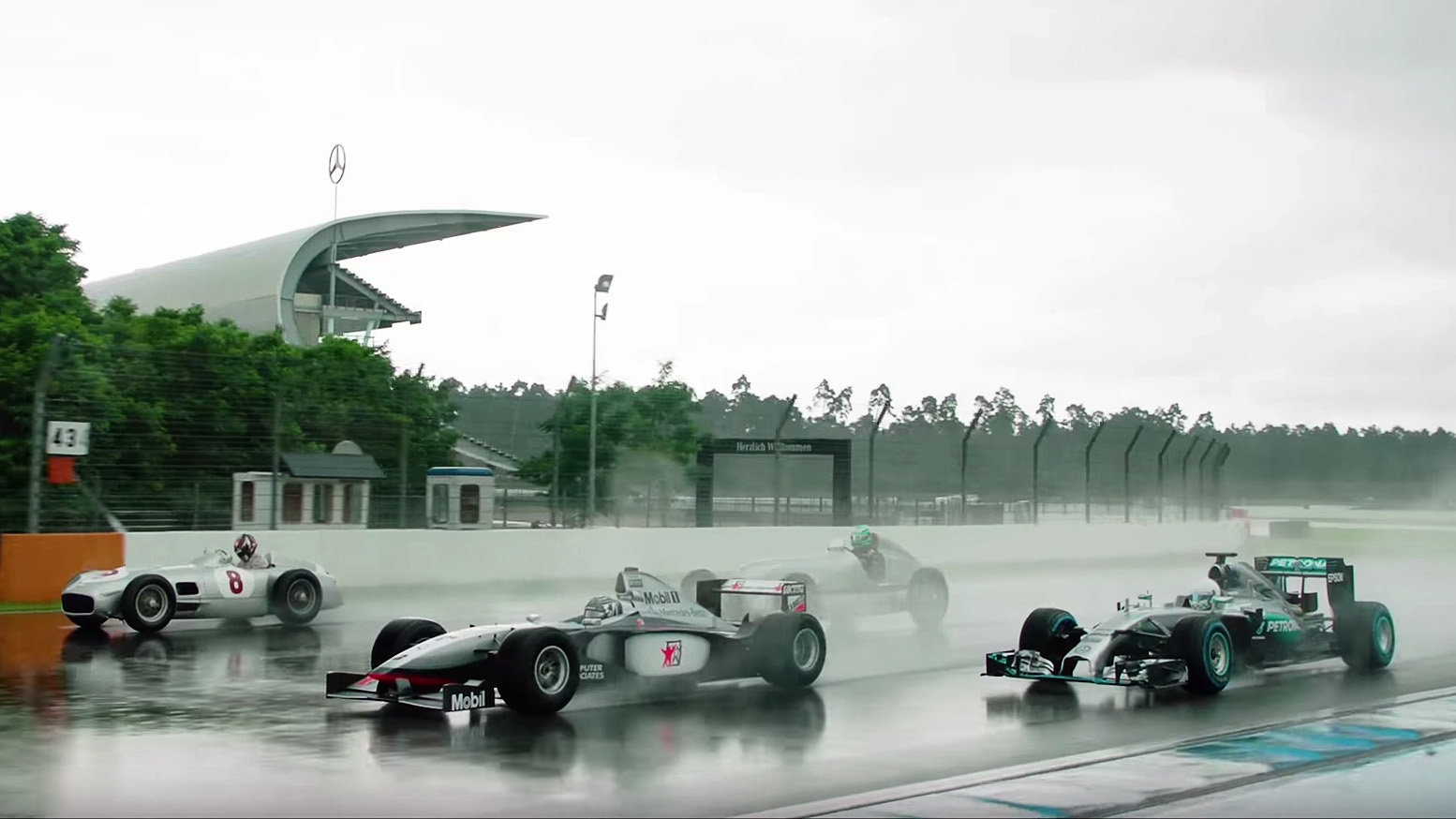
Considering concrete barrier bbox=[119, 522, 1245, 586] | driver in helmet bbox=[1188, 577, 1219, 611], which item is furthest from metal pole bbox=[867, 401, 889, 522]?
driver in helmet bbox=[1188, 577, 1219, 611]

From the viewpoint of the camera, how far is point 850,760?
843cm

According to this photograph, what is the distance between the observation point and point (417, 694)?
987cm

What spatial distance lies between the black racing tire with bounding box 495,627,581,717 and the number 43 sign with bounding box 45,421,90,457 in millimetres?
11525

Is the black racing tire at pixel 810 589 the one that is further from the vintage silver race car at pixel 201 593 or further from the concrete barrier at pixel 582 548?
the concrete barrier at pixel 582 548

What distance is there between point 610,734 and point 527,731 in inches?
21.1

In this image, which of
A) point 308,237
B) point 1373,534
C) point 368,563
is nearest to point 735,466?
point 368,563

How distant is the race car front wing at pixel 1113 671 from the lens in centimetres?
1081

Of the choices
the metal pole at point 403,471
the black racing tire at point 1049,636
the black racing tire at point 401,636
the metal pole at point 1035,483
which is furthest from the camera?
the metal pole at point 1035,483

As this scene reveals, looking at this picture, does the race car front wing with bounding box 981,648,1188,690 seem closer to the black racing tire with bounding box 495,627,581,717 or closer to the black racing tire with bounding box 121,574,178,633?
the black racing tire with bounding box 495,627,581,717

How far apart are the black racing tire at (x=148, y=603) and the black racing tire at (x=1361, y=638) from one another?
12088 mm

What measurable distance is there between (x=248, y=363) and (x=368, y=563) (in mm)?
3737

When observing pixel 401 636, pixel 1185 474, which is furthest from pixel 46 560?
pixel 1185 474

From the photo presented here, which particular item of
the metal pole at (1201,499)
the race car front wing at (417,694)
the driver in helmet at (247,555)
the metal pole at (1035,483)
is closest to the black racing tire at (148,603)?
the driver in helmet at (247,555)

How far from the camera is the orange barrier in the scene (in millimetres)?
18625
